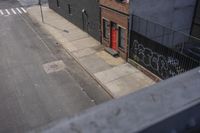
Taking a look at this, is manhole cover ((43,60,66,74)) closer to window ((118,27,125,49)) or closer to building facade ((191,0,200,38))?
window ((118,27,125,49))

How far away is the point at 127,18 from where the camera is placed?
18.2m

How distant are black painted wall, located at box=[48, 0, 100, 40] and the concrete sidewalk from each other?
709 millimetres

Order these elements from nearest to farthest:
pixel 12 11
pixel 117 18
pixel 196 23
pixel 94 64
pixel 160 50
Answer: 1. pixel 160 50
2. pixel 117 18
3. pixel 94 64
4. pixel 196 23
5. pixel 12 11

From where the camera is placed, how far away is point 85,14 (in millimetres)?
25547

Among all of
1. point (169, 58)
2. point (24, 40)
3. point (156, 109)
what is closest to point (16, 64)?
point (24, 40)

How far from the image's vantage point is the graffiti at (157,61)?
1539 cm

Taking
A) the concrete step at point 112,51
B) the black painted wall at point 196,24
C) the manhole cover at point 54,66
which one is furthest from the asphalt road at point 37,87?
the black painted wall at point 196,24

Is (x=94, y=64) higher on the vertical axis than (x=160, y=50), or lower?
lower

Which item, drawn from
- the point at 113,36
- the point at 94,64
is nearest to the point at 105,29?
the point at 113,36

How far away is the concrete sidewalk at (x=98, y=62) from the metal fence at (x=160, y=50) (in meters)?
1.17

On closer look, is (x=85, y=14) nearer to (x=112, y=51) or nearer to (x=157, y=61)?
(x=112, y=51)

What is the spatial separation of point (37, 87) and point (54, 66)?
3.42 meters

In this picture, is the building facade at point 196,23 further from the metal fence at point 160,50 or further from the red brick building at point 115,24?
the red brick building at point 115,24

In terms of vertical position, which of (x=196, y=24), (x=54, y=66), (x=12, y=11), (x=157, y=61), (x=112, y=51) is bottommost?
(x=54, y=66)
